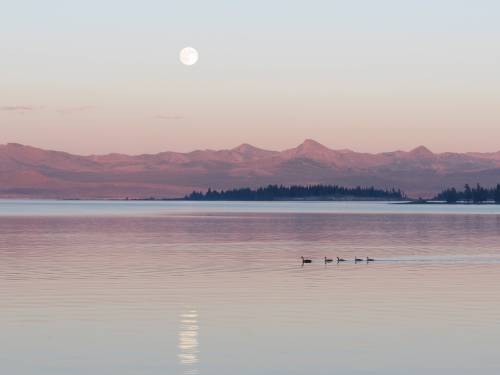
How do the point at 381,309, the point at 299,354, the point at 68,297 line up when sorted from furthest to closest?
the point at 68,297 → the point at 381,309 → the point at 299,354

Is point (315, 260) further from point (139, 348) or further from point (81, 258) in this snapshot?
point (139, 348)

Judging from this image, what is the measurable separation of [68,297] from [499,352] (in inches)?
872

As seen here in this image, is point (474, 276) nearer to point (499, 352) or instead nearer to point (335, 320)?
point (335, 320)

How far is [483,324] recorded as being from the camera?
→ 37.7 m

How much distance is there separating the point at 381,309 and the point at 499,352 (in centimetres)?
1091

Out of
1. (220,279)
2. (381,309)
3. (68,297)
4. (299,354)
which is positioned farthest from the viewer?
(220,279)

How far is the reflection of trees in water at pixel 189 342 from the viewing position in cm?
2950

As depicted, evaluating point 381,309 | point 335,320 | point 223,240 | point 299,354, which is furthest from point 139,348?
point 223,240

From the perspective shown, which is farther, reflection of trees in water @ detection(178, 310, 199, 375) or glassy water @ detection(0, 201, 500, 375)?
glassy water @ detection(0, 201, 500, 375)

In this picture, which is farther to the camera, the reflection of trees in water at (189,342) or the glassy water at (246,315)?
the glassy water at (246,315)

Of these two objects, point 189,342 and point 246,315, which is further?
point 246,315

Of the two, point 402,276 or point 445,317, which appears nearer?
point 445,317

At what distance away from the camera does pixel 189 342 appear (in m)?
33.7

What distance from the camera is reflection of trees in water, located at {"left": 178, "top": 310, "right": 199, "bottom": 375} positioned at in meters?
29.5
